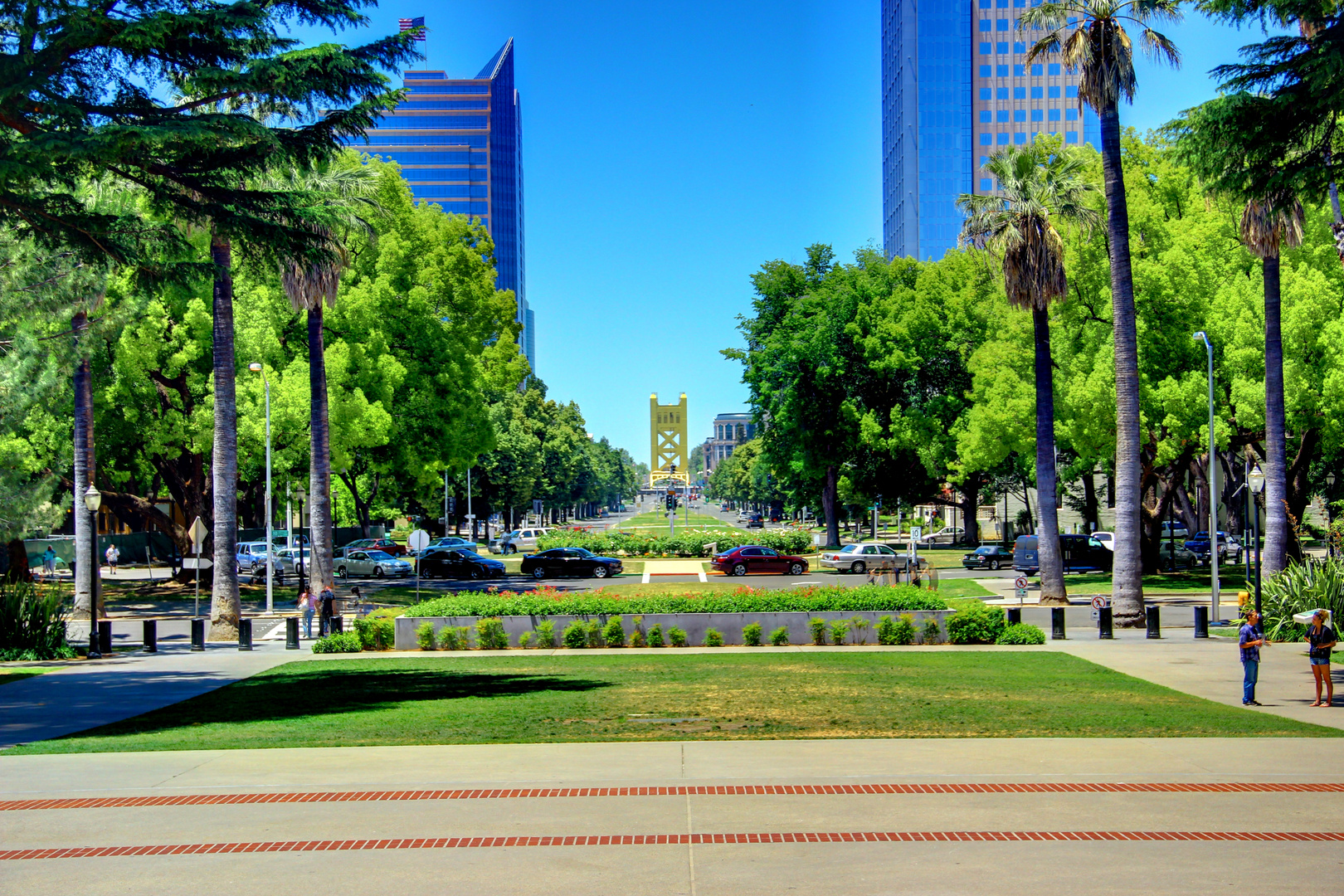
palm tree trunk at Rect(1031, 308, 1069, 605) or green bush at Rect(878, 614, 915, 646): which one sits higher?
palm tree trunk at Rect(1031, 308, 1069, 605)

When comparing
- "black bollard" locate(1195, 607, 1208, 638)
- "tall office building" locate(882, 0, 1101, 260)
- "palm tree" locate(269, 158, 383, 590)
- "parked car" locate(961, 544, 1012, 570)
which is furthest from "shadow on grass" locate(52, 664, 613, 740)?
"tall office building" locate(882, 0, 1101, 260)

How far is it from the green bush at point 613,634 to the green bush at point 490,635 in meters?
2.37

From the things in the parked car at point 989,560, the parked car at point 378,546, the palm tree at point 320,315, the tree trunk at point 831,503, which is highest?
→ the palm tree at point 320,315

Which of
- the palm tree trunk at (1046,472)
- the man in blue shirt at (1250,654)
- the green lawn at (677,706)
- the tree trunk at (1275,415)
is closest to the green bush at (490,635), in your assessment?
the green lawn at (677,706)

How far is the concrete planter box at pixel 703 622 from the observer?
25.6 meters

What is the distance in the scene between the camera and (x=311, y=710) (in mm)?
15750

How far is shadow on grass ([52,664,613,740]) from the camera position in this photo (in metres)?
15.1

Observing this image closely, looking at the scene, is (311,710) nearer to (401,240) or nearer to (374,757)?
(374,757)

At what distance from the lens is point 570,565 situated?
4844 cm

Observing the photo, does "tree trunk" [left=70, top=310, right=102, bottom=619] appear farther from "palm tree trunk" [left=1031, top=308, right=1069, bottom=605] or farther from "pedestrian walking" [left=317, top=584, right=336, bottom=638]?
"palm tree trunk" [left=1031, top=308, right=1069, bottom=605]

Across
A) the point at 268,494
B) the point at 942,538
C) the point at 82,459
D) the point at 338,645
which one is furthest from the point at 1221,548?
the point at 82,459

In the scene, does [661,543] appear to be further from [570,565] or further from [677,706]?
[677,706]

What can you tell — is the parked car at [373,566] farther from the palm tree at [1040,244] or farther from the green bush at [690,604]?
the palm tree at [1040,244]

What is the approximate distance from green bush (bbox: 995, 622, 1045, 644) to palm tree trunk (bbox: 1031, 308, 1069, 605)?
23.5 feet
